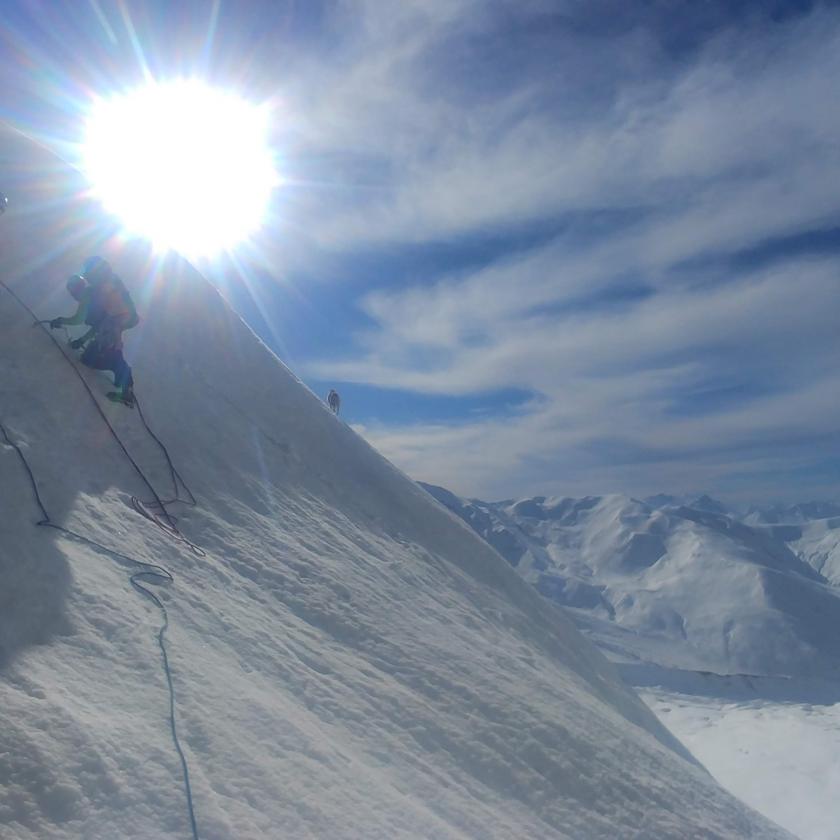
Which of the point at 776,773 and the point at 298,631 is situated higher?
the point at 298,631

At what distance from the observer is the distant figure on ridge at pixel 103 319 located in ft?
31.4

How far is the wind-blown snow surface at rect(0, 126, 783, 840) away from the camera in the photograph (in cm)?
423

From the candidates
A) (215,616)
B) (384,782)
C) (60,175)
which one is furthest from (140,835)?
(60,175)

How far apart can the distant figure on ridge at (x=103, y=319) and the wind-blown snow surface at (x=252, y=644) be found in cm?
35

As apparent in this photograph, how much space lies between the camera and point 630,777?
25.8 ft

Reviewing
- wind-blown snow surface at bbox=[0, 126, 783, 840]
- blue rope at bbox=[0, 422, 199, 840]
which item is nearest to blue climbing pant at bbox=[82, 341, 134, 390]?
wind-blown snow surface at bbox=[0, 126, 783, 840]

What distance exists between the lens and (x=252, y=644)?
6.54 metres

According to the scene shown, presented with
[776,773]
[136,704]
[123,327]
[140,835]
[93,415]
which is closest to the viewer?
[140,835]

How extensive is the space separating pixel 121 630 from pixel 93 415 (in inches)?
175

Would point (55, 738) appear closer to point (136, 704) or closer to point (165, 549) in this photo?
point (136, 704)

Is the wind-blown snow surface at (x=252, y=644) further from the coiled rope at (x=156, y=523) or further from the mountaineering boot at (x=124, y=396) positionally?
the mountaineering boot at (x=124, y=396)

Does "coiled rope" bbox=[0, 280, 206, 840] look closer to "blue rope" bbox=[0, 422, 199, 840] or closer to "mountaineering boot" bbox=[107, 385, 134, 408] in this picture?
"blue rope" bbox=[0, 422, 199, 840]

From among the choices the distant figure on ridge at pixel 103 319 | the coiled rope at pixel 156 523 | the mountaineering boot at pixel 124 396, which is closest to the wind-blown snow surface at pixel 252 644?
the coiled rope at pixel 156 523

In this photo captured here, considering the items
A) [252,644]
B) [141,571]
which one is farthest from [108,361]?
[252,644]
